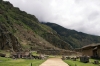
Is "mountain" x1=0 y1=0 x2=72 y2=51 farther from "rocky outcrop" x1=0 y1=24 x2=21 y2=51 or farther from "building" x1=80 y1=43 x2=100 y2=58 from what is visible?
"building" x1=80 y1=43 x2=100 y2=58

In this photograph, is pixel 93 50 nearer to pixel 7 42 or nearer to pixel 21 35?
pixel 7 42

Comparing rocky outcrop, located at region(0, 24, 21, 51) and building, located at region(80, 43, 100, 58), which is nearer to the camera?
building, located at region(80, 43, 100, 58)

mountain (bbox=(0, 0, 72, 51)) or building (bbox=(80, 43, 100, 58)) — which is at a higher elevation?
mountain (bbox=(0, 0, 72, 51))

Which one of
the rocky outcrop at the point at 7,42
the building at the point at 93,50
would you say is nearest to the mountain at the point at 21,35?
the rocky outcrop at the point at 7,42

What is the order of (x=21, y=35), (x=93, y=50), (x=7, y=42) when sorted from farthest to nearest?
(x=21, y=35)
(x=7, y=42)
(x=93, y=50)

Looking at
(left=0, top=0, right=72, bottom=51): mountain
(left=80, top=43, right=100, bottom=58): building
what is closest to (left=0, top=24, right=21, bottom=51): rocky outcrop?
(left=0, top=0, right=72, bottom=51): mountain

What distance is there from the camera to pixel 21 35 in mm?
115938

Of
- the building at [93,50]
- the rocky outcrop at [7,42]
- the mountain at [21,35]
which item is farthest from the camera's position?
the mountain at [21,35]

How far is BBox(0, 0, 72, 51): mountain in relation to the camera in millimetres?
88688

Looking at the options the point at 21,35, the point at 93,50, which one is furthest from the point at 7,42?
the point at 93,50

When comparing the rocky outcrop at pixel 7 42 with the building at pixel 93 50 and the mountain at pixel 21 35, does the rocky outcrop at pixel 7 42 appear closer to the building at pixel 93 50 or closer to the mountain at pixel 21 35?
the mountain at pixel 21 35

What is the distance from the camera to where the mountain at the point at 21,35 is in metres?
88.7

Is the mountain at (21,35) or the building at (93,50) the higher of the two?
the mountain at (21,35)

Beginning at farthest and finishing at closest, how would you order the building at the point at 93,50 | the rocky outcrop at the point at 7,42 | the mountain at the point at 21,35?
1. the mountain at the point at 21,35
2. the rocky outcrop at the point at 7,42
3. the building at the point at 93,50
